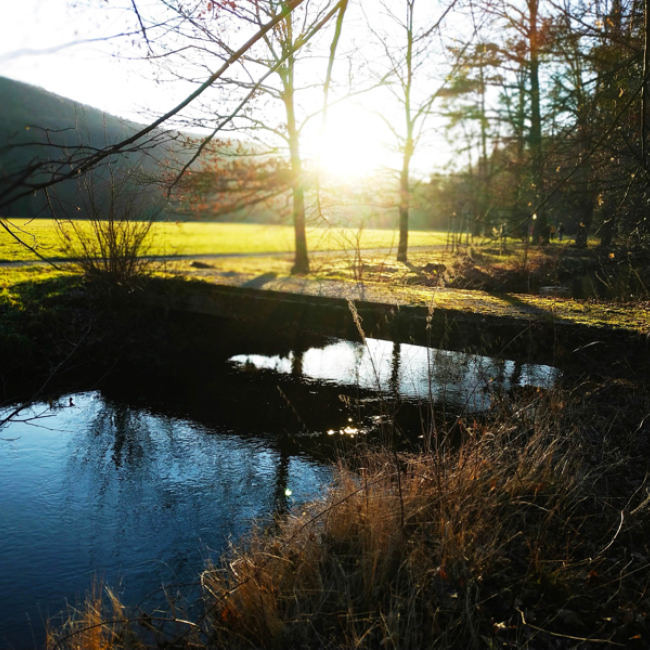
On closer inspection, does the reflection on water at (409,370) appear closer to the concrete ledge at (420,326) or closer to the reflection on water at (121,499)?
the concrete ledge at (420,326)

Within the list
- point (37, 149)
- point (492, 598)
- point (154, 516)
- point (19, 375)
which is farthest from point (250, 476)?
point (19, 375)

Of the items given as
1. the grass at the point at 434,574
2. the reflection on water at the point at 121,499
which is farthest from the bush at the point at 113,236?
the grass at the point at 434,574

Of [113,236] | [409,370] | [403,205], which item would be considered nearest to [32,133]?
[409,370]

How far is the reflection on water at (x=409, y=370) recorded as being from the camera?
19.9 ft

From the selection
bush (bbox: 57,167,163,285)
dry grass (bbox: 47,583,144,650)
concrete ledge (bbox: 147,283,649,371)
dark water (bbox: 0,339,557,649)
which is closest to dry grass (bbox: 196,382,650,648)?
dry grass (bbox: 47,583,144,650)

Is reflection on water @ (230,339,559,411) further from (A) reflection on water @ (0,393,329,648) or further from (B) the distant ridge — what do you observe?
(B) the distant ridge

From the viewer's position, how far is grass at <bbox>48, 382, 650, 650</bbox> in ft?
9.11

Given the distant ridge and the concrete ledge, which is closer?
the distant ridge

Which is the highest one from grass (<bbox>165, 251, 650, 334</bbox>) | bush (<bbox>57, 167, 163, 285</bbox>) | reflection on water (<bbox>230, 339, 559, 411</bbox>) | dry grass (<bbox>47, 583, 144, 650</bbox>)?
bush (<bbox>57, 167, 163, 285</bbox>)

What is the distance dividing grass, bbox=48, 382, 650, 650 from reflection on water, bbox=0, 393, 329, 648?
1.04 feet

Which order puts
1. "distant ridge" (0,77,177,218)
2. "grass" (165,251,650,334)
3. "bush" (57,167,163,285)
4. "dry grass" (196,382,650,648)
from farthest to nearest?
"bush" (57,167,163,285) < "grass" (165,251,650,334) < "dry grass" (196,382,650,648) < "distant ridge" (0,77,177,218)

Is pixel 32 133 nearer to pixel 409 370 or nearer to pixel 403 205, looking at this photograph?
pixel 409 370

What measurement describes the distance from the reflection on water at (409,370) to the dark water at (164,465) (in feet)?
0.12

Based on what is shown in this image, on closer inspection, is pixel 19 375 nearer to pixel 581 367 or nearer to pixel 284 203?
pixel 581 367
